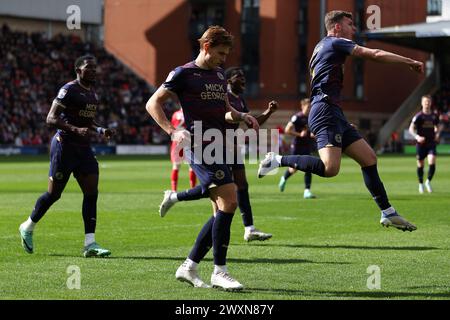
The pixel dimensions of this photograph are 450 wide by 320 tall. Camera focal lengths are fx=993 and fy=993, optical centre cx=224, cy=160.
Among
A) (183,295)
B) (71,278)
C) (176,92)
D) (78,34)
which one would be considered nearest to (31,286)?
(71,278)

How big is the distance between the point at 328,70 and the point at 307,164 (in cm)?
118

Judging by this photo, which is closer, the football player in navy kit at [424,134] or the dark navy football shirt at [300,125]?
the dark navy football shirt at [300,125]

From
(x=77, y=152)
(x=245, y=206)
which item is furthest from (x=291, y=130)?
(x=77, y=152)

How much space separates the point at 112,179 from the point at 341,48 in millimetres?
20770

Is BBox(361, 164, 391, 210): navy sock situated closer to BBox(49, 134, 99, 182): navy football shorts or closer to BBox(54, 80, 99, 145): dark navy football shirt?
BBox(49, 134, 99, 182): navy football shorts

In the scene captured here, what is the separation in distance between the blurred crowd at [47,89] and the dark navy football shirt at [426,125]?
34.1m

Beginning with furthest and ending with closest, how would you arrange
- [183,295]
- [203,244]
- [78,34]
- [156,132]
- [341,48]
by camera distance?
[78,34]
[156,132]
[341,48]
[203,244]
[183,295]

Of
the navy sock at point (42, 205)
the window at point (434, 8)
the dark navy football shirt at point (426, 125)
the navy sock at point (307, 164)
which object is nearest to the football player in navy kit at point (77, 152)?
the navy sock at point (42, 205)

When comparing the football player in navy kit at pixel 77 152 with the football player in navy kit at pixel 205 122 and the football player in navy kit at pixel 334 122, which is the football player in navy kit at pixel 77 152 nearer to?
the football player in navy kit at pixel 334 122

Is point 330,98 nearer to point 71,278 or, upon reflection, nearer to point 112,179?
point 71,278

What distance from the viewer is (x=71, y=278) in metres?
9.65

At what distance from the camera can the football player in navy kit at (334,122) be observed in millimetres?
11016

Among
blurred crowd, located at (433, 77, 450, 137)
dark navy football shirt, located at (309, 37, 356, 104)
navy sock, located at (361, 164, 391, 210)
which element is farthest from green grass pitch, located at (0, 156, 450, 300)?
blurred crowd, located at (433, 77, 450, 137)

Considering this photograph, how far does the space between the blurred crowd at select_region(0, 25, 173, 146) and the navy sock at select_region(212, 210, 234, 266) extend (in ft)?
153
